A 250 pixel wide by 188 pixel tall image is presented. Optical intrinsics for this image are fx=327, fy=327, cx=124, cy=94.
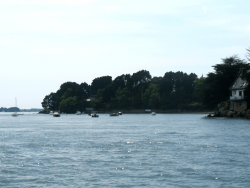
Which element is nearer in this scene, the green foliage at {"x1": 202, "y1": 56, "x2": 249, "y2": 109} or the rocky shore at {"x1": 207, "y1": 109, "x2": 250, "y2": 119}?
the rocky shore at {"x1": 207, "y1": 109, "x2": 250, "y2": 119}

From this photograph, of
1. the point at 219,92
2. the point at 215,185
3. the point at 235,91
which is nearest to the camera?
the point at 215,185

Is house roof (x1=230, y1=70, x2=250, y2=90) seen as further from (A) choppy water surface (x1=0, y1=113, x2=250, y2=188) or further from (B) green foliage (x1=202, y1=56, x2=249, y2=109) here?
(A) choppy water surface (x1=0, y1=113, x2=250, y2=188)

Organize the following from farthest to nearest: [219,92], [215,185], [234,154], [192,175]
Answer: [219,92]
[234,154]
[192,175]
[215,185]

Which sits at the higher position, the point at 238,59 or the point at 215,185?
the point at 238,59

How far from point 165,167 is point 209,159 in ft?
18.3

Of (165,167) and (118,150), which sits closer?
(165,167)

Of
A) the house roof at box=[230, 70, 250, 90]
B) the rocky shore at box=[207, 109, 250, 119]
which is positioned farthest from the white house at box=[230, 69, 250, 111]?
Answer: the rocky shore at box=[207, 109, 250, 119]

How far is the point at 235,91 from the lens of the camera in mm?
113188

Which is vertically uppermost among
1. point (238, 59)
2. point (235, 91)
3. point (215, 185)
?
point (238, 59)

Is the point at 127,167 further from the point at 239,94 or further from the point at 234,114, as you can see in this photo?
the point at 239,94

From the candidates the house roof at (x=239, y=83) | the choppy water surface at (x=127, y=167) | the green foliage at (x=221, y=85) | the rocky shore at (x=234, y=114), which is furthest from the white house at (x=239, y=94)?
the choppy water surface at (x=127, y=167)

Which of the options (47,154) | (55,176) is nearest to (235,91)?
(47,154)

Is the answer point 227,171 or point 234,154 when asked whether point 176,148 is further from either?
point 227,171

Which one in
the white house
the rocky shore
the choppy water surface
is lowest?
the choppy water surface
